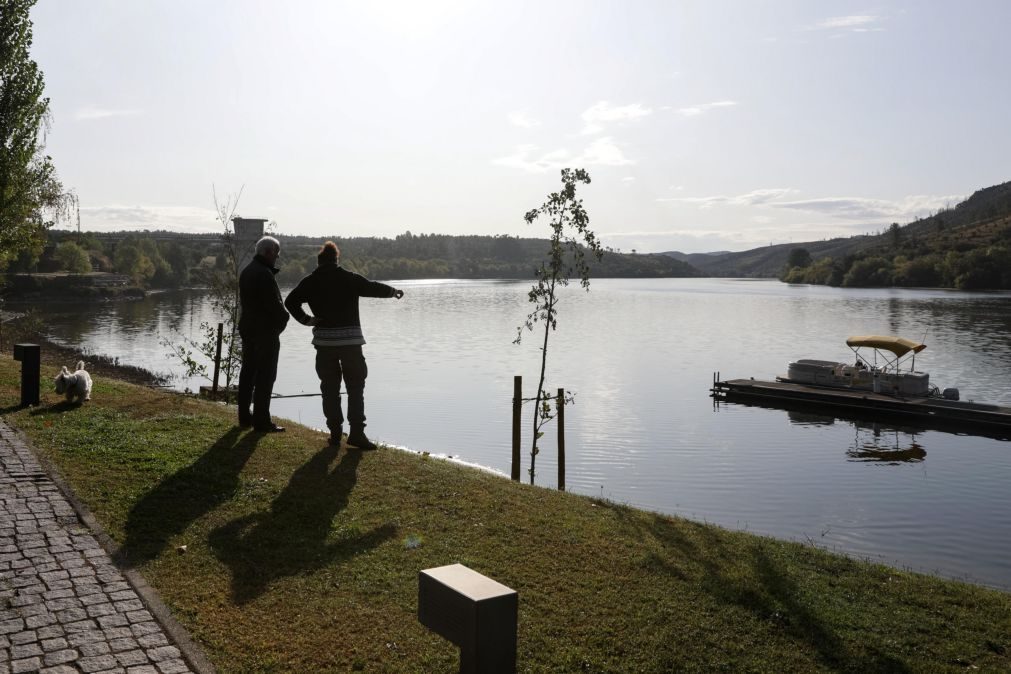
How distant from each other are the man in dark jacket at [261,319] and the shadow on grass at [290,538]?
90.7 inches

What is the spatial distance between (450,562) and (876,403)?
3247 cm

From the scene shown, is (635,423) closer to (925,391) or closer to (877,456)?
(877,456)

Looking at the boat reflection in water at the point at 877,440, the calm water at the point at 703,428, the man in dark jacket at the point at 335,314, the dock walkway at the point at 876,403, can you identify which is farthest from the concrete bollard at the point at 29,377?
the dock walkway at the point at 876,403

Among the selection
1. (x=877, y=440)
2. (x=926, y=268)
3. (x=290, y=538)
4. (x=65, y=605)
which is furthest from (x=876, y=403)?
(x=926, y=268)

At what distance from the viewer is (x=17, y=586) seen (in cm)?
555

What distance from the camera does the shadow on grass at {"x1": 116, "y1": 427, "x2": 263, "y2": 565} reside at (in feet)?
21.1

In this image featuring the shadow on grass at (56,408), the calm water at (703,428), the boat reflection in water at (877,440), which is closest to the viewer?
the shadow on grass at (56,408)

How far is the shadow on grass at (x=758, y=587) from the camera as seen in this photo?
555 centimetres

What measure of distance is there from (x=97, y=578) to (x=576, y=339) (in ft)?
166

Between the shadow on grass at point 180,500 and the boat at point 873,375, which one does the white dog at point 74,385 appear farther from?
the boat at point 873,375

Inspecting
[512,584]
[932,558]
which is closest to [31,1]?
[512,584]

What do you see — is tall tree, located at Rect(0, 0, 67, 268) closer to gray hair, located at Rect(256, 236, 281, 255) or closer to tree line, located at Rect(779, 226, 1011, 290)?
gray hair, located at Rect(256, 236, 281, 255)

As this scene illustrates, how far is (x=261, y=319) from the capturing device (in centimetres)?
1010

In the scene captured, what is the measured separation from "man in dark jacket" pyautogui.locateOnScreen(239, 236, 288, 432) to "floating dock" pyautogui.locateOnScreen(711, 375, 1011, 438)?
28115 millimetres
